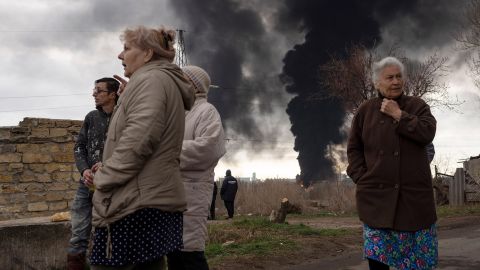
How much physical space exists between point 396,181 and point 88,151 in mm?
2674

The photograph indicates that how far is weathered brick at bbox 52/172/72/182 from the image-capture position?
9930mm

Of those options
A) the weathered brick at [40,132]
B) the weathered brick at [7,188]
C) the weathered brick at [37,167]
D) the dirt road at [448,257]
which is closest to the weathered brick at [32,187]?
the weathered brick at [7,188]

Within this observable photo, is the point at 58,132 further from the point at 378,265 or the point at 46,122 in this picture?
the point at 378,265

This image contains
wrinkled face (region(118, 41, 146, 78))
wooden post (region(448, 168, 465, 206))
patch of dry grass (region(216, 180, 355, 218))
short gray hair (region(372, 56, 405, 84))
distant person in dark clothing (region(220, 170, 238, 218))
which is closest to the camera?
wrinkled face (region(118, 41, 146, 78))

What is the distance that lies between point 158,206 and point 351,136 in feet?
5.40

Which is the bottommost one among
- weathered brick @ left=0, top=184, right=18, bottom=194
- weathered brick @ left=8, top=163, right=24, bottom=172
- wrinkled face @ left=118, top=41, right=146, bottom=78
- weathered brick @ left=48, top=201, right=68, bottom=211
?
weathered brick @ left=48, top=201, right=68, bottom=211

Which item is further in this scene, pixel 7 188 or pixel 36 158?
pixel 36 158

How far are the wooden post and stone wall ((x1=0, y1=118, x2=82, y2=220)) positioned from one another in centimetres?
1412

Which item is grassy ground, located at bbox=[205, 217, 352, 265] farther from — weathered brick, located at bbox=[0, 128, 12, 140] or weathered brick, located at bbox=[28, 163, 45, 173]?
weathered brick, located at bbox=[0, 128, 12, 140]

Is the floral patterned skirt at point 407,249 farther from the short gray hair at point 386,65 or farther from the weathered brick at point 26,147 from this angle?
the weathered brick at point 26,147

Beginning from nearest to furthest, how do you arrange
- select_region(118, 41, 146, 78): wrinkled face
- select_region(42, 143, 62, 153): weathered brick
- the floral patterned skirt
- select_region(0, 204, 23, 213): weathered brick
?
select_region(118, 41, 146, 78): wrinkled face → the floral patterned skirt → select_region(0, 204, 23, 213): weathered brick → select_region(42, 143, 62, 153): weathered brick

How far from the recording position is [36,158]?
9852 mm

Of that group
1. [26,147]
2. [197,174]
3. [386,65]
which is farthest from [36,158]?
[386,65]

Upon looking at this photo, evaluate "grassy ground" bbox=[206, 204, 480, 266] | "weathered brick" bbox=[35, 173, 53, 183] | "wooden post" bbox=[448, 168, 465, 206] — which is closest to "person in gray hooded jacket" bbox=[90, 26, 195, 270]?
"grassy ground" bbox=[206, 204, 480, 266]
